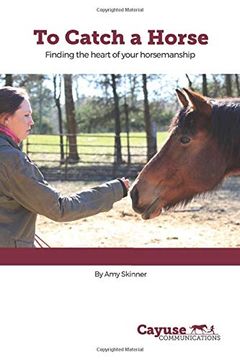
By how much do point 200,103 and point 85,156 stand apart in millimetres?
9409

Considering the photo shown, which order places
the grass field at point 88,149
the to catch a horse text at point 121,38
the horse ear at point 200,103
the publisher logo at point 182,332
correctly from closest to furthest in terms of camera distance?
the horse ear at point 200,103, the publisher logo at point 182,332, the to catch a horse text at point 121,38, the grass field at point 88,149

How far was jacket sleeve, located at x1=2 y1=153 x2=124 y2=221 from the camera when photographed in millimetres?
1887

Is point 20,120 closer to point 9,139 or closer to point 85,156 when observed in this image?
point 9,139

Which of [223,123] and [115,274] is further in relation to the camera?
[115,274]

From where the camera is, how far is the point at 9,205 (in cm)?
197

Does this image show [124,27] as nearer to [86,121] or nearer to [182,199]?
[182,199]

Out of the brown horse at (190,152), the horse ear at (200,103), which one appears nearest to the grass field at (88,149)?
the brown horse at (190,152)

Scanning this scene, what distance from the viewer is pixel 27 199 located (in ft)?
6.30

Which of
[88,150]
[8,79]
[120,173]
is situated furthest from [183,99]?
[88,150]

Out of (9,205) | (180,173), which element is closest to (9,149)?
(9,205)

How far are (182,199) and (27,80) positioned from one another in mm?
8931

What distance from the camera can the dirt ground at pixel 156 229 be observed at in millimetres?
5199

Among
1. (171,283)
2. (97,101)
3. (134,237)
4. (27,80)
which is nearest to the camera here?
(171,283)

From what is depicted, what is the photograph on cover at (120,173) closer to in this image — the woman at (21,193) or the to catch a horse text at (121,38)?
the woman at (21,193)
